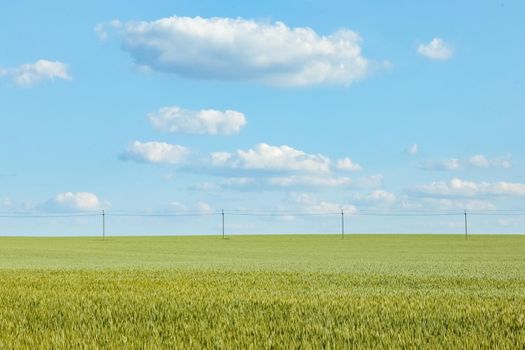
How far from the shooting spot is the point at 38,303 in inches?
444

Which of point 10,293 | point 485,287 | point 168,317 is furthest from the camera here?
point 485,287

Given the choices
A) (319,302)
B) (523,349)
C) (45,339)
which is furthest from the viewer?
(319,302)

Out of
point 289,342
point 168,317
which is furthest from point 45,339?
point 289,342

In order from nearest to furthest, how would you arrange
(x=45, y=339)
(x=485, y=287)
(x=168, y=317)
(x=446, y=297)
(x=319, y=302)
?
(x=45, y=339) < (x=168, y=317) < (x=319, y=302) < (x=446, y=297) < (x=485, y=287)

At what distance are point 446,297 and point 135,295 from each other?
16.9ft

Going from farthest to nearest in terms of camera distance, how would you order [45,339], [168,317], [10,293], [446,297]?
1. [10,293]
2. [446,297]
3. [168,317]
4. [45,339]

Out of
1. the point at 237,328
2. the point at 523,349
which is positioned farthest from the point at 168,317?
Answer: the point at 523,349

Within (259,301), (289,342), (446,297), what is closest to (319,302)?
(259,301)

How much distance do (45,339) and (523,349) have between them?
518 centimetres

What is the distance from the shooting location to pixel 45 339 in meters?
8.15

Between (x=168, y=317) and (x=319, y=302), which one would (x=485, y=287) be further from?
(x=168, y=317)

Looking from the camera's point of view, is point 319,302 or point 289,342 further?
point 319,302

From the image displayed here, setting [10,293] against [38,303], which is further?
[10,293]

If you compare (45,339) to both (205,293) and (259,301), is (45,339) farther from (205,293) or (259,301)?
(205,293)
